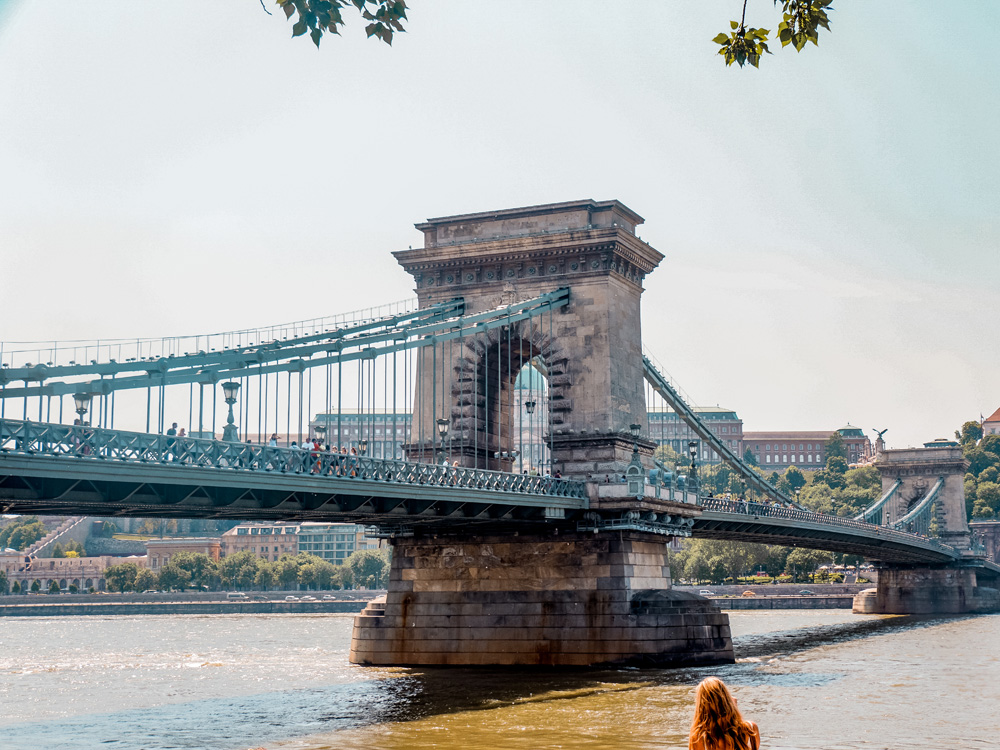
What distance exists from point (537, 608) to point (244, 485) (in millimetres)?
17080

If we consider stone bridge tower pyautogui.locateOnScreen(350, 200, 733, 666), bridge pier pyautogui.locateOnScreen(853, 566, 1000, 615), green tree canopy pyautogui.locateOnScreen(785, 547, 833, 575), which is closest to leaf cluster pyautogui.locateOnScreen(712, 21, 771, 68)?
stone bridge tower pyautogui.locateOnScreen(350, 200, 733, 666)

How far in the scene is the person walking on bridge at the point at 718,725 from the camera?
25.4 feet

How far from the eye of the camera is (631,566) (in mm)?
43750

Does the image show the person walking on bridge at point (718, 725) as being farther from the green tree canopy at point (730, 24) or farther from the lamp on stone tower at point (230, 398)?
the lamp on stone tower at point (230, 398)

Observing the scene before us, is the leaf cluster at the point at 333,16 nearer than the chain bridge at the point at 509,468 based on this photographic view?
Yes

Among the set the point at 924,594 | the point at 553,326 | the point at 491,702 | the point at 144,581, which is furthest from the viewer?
the point at 144,581

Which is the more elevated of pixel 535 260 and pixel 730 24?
pixel 535 260

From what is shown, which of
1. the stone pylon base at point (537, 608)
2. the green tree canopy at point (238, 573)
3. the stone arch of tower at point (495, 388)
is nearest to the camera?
the stone pylon base at point (537, 608)

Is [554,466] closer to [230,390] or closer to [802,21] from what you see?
[230,390]

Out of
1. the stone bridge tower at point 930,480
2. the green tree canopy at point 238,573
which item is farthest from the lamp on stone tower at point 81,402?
the green tree canopy at point 238,573

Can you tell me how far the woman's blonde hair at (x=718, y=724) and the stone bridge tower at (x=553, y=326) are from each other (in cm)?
3838

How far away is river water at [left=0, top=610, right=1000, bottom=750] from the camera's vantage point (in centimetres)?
2888

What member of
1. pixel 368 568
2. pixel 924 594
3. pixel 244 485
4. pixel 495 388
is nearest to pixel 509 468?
pixel 495 388

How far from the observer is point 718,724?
779cm
